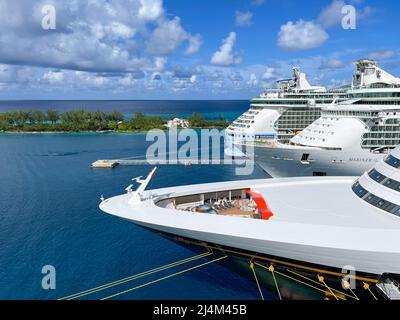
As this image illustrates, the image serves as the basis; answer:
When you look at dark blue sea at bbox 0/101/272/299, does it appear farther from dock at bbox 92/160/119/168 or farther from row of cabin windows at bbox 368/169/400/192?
row of cabin windows at bbox 368/169/400/192

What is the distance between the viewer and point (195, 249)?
13.8 meters

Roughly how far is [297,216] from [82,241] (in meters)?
12.8

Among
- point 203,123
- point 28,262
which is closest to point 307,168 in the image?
point 28,262

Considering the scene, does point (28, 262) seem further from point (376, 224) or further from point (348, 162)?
point (348, 162)

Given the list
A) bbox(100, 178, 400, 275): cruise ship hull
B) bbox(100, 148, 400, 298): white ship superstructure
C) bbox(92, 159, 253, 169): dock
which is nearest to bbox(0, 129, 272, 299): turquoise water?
bbox(92, 159, 253, 169): dock

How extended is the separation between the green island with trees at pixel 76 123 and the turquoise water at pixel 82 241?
42.5m

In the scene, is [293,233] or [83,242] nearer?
[293,233]

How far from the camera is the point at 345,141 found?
2469 centimetres

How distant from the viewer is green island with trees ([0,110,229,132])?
80.4 metres

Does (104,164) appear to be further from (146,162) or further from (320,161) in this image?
(320,161)

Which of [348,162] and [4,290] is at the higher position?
[348,162]

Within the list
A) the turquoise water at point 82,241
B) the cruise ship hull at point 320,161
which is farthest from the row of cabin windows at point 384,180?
the cruise ship hull at point 320,161

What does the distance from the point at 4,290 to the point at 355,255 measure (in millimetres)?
14495

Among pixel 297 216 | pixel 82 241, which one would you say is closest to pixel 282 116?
pixel 82 241
